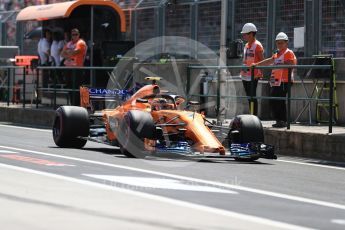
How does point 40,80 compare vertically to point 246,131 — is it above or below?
above

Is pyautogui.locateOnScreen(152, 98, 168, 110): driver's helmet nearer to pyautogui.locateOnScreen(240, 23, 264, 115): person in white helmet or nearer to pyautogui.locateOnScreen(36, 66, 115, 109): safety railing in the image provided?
pyautogui.locateOnScreen(240, 23, 264, 115): person in white helmet

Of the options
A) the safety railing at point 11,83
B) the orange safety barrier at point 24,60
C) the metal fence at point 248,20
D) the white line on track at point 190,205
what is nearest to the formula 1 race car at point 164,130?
the white line on track at point 190,205

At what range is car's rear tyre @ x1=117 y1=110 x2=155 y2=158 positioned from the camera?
13.7 metres

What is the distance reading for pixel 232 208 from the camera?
909 centimetres

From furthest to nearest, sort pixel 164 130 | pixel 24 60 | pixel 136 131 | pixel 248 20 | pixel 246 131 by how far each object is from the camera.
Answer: pixel 24 60
pixel 248 20
pixel 246 131
pixel 164 130
pixel 136 131

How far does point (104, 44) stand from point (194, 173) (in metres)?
13.0

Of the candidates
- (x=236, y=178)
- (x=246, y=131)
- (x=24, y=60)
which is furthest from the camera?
(x=24, y=60)

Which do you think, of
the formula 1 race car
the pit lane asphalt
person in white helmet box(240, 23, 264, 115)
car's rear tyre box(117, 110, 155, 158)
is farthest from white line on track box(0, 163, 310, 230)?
person in white helmet box(240, 23, 264, 115)

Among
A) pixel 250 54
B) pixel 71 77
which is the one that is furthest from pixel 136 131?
pixel 71 77

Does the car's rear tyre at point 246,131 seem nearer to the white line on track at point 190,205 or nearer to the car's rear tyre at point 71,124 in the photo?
the car's rear tyre at point 71,124

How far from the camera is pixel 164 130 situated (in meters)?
14.2

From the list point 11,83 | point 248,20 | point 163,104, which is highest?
point 248,20

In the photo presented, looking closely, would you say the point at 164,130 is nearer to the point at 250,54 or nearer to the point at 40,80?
the point at 250,54

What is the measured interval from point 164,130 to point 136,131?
23.4 inches
